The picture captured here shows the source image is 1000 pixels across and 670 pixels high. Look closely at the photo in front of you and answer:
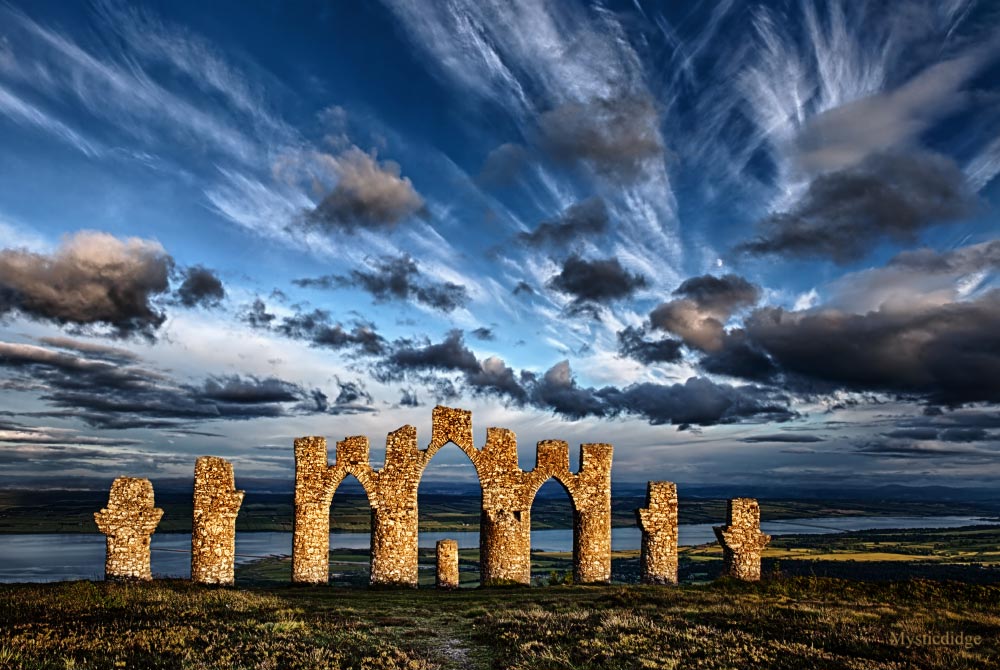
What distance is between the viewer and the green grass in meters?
15.6

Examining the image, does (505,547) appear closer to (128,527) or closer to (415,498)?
(415,498)

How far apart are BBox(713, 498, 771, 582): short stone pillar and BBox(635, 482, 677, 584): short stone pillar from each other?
2.63 metres

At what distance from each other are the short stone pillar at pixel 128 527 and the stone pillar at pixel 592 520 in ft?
70.0

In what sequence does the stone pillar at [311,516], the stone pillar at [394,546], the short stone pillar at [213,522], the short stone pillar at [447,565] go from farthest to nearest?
the stone pillar at [394,546] → the stone pillar at [311,516] → the short stone pillar at [447,565] → the short stone pillar at [213,522]

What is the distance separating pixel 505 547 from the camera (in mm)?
36562

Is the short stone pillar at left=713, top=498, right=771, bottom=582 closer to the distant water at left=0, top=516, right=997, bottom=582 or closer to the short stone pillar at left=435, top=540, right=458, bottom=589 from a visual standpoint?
the short stone pillar at left=435, top=540, right=458, bottom=589

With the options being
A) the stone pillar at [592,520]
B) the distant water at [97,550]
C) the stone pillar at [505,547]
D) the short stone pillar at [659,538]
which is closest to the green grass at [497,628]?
the stone pillar at [505,547]

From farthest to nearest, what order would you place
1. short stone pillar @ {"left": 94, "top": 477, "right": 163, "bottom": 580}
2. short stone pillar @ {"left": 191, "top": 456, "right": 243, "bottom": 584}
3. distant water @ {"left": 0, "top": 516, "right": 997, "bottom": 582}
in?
distant water @ {"left": 0, "top": 516, "right": 997, "bottom": 582}, short stone pillar @ {"left": 191, "top": 456, "right": 243, "bottom": 584}, short stone pillar @ {"left": 94, "top": 477, "right": 163, "bottom": 580}

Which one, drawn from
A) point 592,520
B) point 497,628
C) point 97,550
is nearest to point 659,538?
point 592,520

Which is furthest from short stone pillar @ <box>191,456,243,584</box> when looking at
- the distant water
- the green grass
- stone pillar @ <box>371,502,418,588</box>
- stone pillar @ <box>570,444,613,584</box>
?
the distant water

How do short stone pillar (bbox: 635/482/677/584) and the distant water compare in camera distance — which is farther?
the distant water

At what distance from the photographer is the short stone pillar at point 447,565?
115 ft

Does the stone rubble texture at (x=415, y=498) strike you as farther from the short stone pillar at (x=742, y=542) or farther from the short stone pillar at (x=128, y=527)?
the short stone pillar at (x=128, y=527)

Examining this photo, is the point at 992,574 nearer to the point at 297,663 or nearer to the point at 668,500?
the point at 668,500
